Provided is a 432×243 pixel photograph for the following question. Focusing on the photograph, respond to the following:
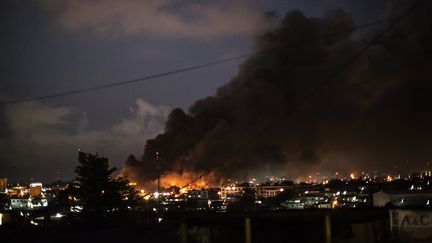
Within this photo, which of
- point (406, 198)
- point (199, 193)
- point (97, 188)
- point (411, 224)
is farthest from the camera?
point (199, 193)

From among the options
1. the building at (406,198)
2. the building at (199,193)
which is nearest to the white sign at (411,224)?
the building at (406,198)

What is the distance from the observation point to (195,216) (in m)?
10.9

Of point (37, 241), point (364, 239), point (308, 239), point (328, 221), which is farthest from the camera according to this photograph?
point (37, 241)

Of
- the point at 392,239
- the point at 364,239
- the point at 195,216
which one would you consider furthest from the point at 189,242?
the point at 392,239

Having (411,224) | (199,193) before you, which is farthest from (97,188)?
(199,193)

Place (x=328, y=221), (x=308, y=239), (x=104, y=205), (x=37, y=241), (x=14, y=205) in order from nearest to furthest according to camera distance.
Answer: (x=328, y=221)
(x=308, y=239)
(x=37, y=241)
(x=104, y=205)
(x=14, y=205)

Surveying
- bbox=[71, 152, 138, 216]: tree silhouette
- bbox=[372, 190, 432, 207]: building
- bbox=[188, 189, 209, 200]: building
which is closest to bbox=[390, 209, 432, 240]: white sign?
bbox=[372, 190, 432, 207]: building

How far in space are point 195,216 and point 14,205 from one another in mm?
59313

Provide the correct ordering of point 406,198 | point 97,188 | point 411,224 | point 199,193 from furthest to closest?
point 199,193 → point 97,188 → point 406,198 → point 411,224

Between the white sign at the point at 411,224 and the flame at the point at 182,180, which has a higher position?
the flame at the point at 182,180

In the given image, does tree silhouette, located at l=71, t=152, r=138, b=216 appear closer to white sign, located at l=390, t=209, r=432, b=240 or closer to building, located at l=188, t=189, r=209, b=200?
white sign, located at l=390, t=209, r=432, b=240

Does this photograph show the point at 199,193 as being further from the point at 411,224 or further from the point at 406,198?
the point at 411,224

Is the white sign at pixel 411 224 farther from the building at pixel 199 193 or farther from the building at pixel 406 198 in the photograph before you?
the building at pixel 199 193

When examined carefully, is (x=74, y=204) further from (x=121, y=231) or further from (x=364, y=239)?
(x=364, y=239)
